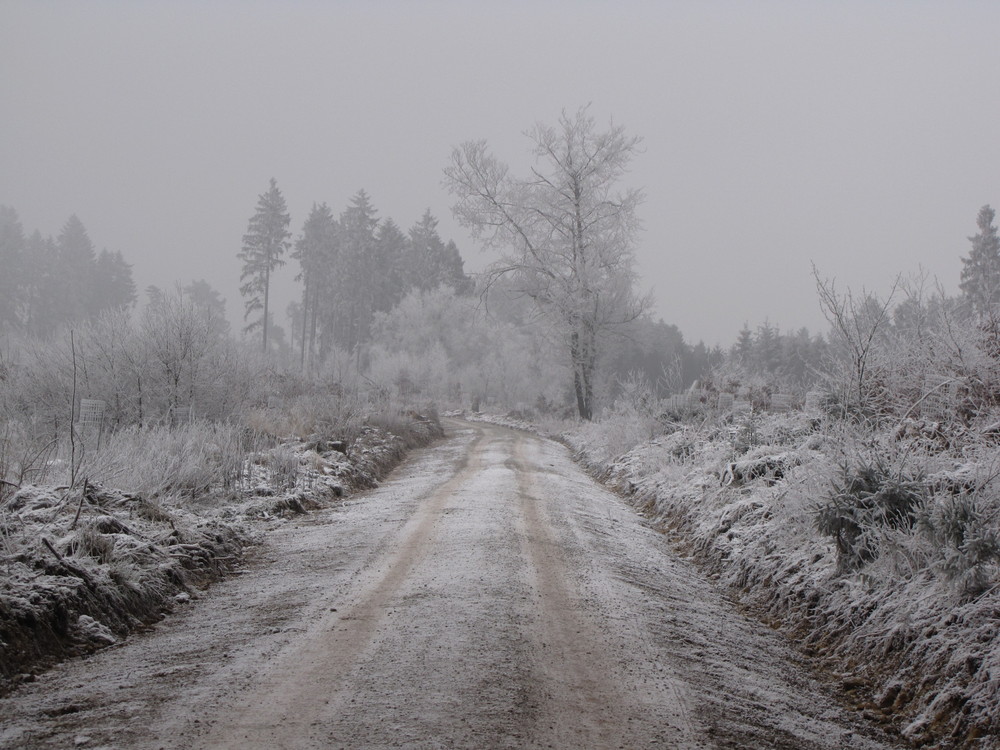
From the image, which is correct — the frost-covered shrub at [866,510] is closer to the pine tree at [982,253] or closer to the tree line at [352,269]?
the pine tree at [982,253]

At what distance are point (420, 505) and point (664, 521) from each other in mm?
3933

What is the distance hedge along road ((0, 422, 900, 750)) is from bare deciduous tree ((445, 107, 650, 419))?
2279 centimetres

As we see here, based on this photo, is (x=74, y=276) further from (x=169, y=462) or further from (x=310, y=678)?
(x=310, y=678)

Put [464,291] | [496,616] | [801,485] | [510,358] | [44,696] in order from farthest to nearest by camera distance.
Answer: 1. [464,291]
2. [510,358]
3. [801,485]
4. [496,616]
5. [44,696]

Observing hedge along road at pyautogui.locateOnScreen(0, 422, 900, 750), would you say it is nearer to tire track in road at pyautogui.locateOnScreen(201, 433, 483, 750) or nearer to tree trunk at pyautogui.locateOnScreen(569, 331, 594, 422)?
tire track in road at pyautogui.locateOnScreen(201, 433, 483, 750)

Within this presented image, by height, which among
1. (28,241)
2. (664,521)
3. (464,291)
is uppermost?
(28,241)

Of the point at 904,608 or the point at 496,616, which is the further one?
the point at 496,616

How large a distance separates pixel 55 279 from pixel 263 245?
21858 millimetres

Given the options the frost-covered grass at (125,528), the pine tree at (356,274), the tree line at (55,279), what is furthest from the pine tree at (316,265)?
the frost-covered grass at (125,528)

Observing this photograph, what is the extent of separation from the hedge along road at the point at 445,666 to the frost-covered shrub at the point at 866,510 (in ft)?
3.69

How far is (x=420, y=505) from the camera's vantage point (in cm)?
1088

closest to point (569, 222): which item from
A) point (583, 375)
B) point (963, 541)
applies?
point (583, 375)

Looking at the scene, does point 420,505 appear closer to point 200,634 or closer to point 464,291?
point 200,634

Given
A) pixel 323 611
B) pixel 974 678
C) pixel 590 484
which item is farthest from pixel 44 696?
pixel 590 484
